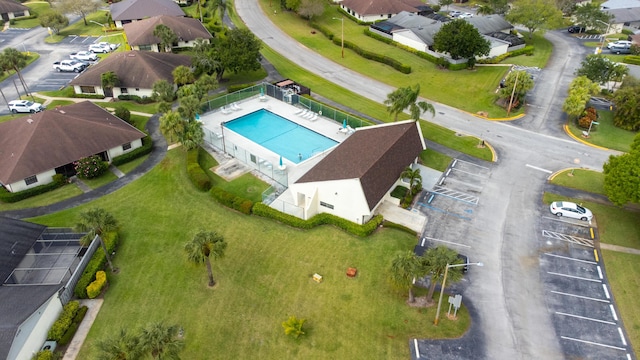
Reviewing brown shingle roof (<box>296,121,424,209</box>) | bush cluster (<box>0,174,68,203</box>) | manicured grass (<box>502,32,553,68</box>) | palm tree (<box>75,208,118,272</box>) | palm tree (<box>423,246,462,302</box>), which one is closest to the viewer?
palm tree (<box>423,246,462,302</box>)

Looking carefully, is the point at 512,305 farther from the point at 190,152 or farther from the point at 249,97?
the point at 249,97

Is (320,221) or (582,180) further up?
(582,180)

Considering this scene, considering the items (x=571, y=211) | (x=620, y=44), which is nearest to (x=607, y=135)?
(x=571, y=211)

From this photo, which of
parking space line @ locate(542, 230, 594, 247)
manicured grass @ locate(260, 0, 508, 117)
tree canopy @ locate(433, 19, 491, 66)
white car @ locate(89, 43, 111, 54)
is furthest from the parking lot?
white car @ locate(89, 43, 111, 54)

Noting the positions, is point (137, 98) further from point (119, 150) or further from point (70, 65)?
point (70, 65)

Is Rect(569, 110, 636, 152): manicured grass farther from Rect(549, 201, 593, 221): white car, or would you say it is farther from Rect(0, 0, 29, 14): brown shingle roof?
Rect(0, 0, 29, 14): brown shingle roof

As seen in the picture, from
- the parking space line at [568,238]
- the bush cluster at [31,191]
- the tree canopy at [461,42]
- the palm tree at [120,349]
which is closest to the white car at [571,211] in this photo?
the parking space line at [568,238]

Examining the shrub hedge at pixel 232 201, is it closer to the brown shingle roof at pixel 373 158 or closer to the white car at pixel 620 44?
the brown shingle roof at pixel 373 158
